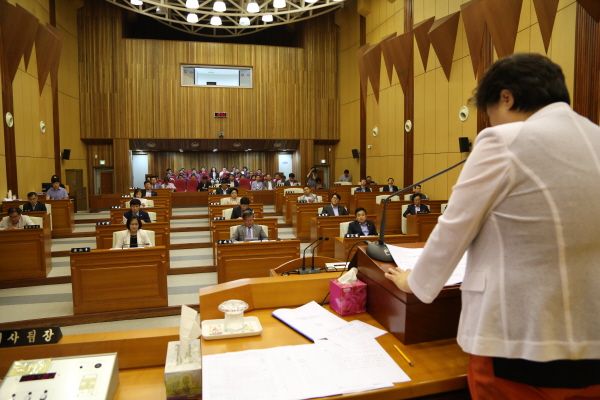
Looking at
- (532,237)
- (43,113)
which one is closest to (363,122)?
(43,113)

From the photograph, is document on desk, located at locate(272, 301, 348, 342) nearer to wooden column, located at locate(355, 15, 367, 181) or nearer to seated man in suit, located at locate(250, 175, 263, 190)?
seated man in suit, located at locate(250, 175, 263, 190)

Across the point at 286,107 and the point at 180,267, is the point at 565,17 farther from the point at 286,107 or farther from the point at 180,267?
the point at 286,107

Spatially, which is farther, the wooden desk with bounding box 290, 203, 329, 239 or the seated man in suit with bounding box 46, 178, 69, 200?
the seated man in suit with bounding box 46, 178, 69, 200

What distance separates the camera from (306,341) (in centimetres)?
143

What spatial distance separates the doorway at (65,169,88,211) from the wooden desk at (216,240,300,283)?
10.4m

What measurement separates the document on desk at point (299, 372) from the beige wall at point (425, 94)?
7.38 m

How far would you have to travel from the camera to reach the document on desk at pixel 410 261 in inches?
55.0

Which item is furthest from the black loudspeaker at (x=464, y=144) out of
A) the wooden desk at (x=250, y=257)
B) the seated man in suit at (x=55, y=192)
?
the seated man in suit at (x=55, y=192)

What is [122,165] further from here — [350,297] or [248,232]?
[350,297]

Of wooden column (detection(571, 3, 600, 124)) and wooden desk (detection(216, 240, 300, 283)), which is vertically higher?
wooden column (detection(571, 3, 600, 124))

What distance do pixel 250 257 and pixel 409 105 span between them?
847 centimetres

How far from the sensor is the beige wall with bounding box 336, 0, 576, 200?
777 centimetres

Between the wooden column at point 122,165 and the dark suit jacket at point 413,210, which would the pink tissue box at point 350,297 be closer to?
the dark suit jacket at point 413,210

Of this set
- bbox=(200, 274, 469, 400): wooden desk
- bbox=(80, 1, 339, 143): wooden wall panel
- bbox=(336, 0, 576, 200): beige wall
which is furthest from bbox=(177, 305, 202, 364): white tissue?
bbox=(80, 1, 339, 143): wooden wall panel
